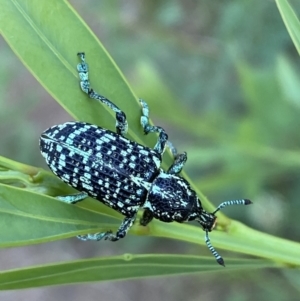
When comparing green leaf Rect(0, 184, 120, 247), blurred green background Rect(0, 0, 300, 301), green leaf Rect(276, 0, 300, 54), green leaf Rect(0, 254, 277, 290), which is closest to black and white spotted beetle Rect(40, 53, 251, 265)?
green leaf Rect(0, 254, 277, 290)

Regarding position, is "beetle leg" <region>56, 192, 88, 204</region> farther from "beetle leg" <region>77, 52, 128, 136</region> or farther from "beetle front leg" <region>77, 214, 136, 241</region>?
"beetle leg" <region>77, 52, 128, 136</region>

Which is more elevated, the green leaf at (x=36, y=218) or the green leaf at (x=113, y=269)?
the green leaf at (x=36, y=218)

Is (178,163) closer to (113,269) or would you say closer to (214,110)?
(113,269)

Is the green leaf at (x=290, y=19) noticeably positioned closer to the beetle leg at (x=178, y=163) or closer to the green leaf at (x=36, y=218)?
the beetle leg at (x=178, y=163)

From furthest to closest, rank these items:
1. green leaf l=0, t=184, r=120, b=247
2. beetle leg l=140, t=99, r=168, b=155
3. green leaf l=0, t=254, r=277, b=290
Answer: beetle leg l=140, t=99, r=168, b=155 → green leaf l=0, t=254, r=277, b=290 → green leaf l=0, t=184, r=120, b=247

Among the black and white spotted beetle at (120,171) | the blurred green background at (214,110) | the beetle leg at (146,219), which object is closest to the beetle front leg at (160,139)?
the black and white spotted beetle at (120,171)
